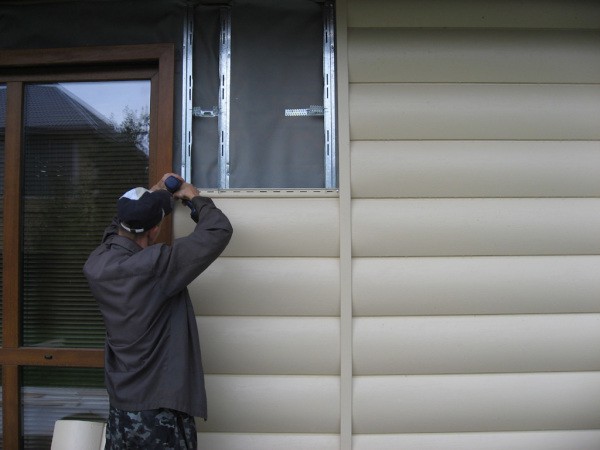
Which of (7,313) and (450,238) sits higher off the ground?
(450,238)

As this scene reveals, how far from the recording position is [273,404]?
2.28m

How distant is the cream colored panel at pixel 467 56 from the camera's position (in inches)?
92.9

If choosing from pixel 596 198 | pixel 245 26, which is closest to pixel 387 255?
pixel 596 198

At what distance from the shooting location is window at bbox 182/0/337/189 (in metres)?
2.41

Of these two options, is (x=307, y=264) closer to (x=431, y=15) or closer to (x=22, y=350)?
(x=431, y=15)

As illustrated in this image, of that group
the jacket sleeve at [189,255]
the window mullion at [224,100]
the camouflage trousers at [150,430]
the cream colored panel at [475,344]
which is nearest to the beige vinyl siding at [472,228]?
the cream colored panel at [475,344]

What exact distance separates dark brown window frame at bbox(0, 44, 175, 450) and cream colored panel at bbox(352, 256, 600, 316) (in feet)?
3.69

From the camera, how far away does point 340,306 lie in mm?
2289

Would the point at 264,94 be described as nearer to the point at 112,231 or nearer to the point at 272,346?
the point at 112,231

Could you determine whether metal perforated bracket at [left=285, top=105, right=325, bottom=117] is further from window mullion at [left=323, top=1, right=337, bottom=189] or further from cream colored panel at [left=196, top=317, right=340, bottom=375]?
cream colored panel at [left=196, top=317, right=340, bottom=375]

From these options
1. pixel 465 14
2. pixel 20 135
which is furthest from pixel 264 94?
pixel 20 135

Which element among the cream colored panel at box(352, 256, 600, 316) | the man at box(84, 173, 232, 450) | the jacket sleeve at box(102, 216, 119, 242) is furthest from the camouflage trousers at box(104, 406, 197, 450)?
the cream colored panel at box(352, 256, 600, 316)

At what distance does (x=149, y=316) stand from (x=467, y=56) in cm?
185

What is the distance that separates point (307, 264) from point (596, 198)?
1.42 m
